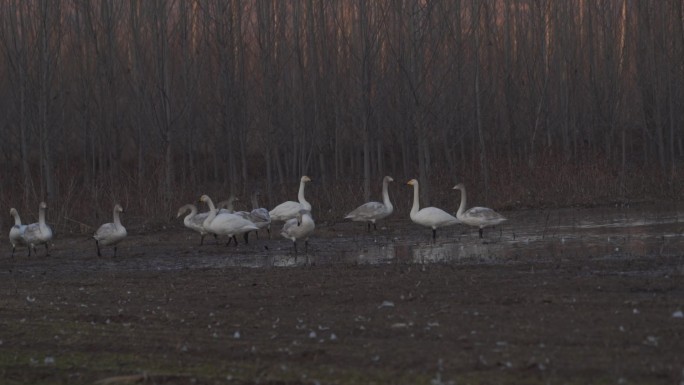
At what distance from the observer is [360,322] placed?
30.6ft

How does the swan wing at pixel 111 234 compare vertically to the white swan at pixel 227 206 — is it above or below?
below

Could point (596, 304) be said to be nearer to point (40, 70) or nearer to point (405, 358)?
point (405, 358)

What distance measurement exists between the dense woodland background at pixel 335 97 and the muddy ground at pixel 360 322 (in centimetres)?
1011

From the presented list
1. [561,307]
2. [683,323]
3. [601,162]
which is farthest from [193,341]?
[601,162]

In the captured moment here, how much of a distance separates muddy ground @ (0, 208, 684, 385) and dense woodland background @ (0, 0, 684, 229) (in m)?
10.1

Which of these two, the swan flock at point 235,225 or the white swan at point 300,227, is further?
the swan flock at point 235,225

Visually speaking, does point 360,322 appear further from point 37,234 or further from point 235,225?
point 37,234

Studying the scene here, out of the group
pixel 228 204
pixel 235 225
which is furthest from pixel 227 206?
pixel 235 225

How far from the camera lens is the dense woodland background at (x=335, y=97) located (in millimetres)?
25641

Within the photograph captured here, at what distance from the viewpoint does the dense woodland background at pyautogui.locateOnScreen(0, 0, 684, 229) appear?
84.1ft

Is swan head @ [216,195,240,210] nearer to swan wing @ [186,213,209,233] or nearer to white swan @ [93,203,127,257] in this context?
swan wing @ [186,213,209,233]

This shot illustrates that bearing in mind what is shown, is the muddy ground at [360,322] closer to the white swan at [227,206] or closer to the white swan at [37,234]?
the white swan at [37,234]

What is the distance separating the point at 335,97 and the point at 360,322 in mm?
22354

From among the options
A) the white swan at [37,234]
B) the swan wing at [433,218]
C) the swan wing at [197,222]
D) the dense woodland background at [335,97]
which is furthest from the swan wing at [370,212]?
the white swan at [37,234]
